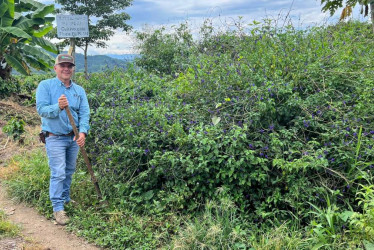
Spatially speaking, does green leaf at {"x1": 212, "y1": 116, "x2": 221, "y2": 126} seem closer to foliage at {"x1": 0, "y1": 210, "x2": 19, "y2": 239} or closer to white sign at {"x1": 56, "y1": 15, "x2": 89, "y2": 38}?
foliage at {"x1": 0, "y1": 210, "x2": 19, "y2": 239}

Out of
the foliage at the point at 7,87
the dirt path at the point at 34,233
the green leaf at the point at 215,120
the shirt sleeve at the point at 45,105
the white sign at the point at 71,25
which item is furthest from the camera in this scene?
the foliage at the point at 7,87

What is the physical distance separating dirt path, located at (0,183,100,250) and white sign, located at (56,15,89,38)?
3.82 meters

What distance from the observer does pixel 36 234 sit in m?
3.86

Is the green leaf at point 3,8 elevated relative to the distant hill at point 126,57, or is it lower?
elevated

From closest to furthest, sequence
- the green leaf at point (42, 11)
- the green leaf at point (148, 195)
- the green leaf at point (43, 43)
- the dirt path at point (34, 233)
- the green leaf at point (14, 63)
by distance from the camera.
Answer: the dirt path at point (34, 233)
the green leaf at point (148, 195)
the green leaf at point (14, 63)
the green leaf at point (42, 11)
the green leaf at point (43, 43)

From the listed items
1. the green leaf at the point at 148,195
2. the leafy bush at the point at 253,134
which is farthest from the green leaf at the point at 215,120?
the green leaf at the point at 148,195

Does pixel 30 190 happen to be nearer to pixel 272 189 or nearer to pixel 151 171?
pixel 151 171

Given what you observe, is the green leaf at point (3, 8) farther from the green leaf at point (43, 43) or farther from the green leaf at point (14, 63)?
the green leaf at point (43, 43)

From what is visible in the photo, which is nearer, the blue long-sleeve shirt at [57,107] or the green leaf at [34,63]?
the blue long-sleeve shirt at [57,107]

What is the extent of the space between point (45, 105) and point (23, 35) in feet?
22.5

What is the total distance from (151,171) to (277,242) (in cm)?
179

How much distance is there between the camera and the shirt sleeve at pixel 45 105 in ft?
12.5

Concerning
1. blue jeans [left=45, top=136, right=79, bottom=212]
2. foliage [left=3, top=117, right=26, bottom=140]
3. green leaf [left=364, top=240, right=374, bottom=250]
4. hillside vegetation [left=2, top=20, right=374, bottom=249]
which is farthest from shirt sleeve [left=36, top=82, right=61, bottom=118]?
green leaf [left=364, top=240, right=374, bottom=250]

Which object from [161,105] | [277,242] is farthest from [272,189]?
[161,105]
